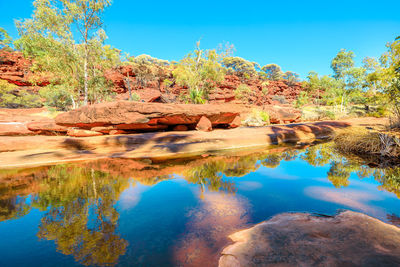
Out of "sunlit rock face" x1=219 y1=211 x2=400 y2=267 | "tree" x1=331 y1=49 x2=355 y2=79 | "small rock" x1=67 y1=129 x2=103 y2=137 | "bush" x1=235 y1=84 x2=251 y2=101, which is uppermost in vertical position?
"tree" x1=331 y1=49 x2=355 y2=79

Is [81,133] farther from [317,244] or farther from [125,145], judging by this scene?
[317,244]

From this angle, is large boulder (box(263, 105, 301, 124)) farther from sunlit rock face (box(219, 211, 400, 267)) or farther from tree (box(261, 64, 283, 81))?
tree (box(261, 64, 283, 81))

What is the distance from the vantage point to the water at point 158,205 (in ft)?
5.26

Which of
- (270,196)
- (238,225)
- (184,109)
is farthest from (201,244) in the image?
(184,109)

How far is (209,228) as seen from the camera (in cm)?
192

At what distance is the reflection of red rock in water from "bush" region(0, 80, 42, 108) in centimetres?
2702

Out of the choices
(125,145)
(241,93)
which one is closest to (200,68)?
(241,93)

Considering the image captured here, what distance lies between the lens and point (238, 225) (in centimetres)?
197

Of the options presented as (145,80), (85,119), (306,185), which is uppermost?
(145,80)

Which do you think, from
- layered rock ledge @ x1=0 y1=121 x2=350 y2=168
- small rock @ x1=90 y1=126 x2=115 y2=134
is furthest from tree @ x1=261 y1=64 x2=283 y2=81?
small rock @ x1=90 y1=126 x2=115 y2=134

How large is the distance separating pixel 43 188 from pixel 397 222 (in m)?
5.25

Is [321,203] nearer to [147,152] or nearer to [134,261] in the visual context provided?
[134,261]

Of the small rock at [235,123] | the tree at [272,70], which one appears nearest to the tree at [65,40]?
the small rock at [235,123]

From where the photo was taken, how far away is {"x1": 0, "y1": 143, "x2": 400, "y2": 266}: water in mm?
1603
